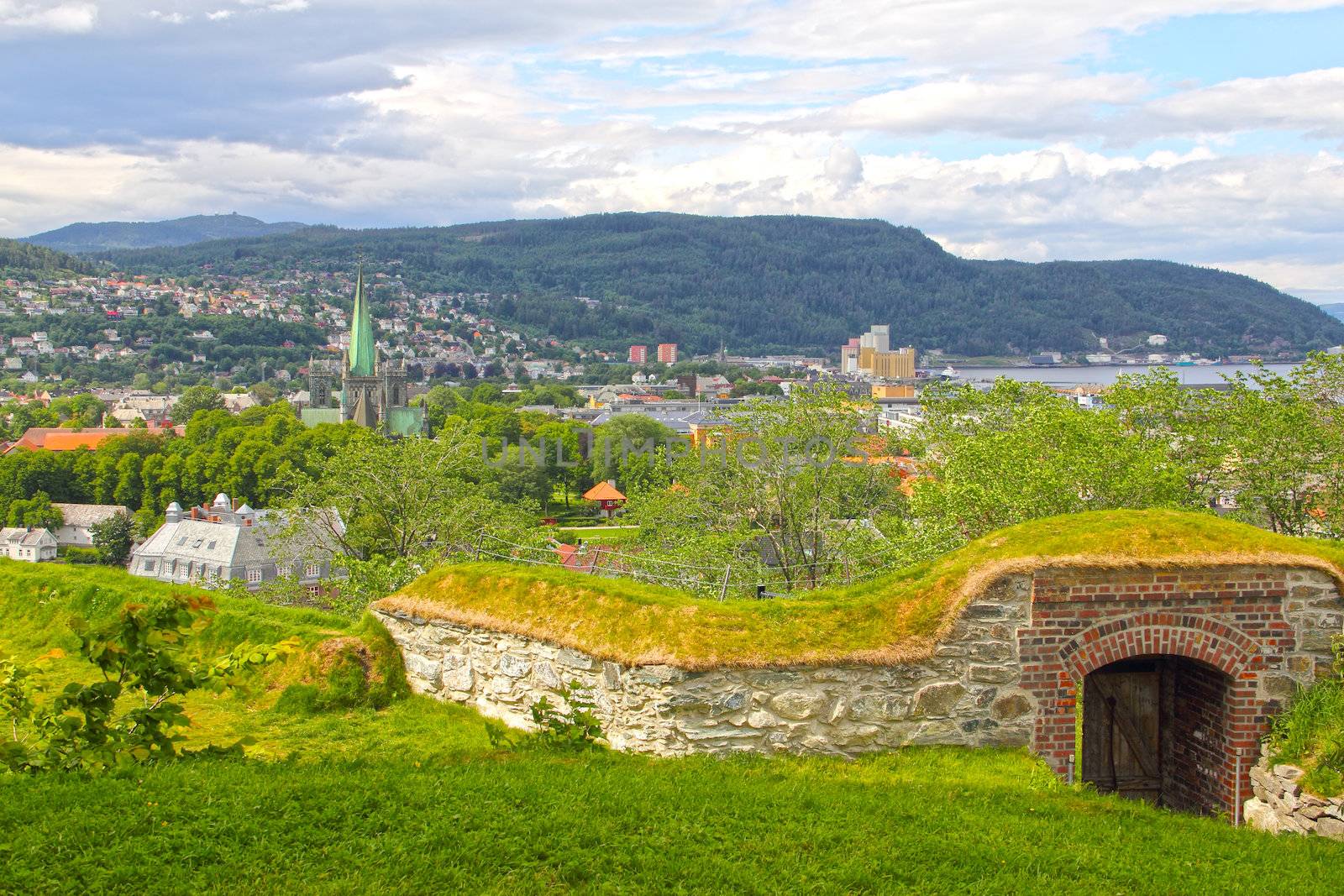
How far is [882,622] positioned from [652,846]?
324 centimetres

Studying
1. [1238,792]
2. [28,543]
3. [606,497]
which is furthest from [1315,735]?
[28,543]

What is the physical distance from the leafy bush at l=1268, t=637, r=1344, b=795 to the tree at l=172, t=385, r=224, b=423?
394 feet

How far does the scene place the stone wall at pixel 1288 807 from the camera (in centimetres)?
730

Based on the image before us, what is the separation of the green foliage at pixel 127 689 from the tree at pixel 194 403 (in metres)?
119

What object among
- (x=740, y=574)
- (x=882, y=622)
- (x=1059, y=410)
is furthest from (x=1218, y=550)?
(x=1059, y=410)

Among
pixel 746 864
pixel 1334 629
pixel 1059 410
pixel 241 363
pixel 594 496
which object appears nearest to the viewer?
pixel 746 864

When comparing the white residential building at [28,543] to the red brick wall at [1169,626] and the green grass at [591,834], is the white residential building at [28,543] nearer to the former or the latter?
the green grass at [591,834]

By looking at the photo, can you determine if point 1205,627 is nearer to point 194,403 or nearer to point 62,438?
point 62,438

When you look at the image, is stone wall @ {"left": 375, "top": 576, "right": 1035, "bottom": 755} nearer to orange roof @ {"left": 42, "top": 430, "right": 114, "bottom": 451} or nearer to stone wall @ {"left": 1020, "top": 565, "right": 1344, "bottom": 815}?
stone wall @ {"left": 1020, "top": 565, "right": 1344, "bottom": 815}

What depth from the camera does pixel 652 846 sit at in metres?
5.82

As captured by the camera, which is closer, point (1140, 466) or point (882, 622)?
point (882, 622)

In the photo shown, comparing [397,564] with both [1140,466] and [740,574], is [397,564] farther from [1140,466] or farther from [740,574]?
[1140,466]

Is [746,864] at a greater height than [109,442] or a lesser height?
greater

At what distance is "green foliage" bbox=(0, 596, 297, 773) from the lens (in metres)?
5.71
